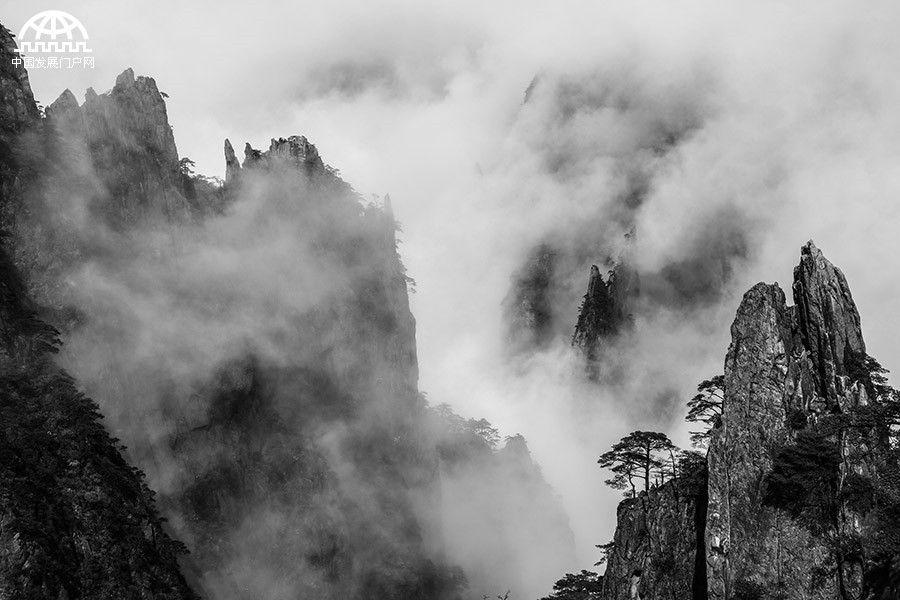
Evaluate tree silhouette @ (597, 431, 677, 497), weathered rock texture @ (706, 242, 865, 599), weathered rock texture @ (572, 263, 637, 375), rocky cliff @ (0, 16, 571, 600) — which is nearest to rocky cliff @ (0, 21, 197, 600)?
rocky cliff @ (0, 16, 571, 600)

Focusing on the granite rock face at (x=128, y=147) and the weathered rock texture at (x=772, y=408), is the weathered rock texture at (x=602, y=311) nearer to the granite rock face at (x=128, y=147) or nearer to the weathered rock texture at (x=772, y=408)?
the granite rock face at (x=128, y=147)

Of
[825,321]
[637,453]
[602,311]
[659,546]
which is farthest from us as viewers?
[602,311]

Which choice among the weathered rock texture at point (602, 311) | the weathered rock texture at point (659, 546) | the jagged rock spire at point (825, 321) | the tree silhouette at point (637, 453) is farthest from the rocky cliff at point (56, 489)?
the weathered rock texture at point (602, 311)

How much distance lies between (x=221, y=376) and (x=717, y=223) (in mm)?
133567

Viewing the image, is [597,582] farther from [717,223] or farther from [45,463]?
[717,223]

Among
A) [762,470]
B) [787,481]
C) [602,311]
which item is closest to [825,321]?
[762,470]

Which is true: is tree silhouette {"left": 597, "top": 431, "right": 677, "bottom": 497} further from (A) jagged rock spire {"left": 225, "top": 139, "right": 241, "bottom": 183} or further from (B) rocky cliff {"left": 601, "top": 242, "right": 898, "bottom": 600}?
(A) jagged rock spire {"left": 225, "top": 139, "right": 241, "bottom": 183}

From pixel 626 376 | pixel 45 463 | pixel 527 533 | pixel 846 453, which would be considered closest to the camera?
pixel 846 453

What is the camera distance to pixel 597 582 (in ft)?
290

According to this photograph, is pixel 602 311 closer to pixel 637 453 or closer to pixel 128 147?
pixel 637 453

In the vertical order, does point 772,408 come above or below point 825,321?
below

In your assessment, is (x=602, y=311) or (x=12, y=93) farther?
(x=602, y=311)

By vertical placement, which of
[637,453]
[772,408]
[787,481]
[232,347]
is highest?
[232,347]

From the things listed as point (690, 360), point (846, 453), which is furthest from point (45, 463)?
point (690, 360)
